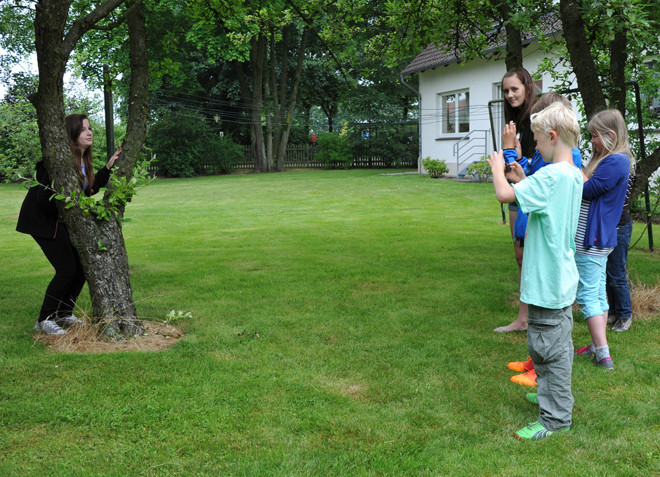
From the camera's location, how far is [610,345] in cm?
471

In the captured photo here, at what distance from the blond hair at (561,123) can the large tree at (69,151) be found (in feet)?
10.6

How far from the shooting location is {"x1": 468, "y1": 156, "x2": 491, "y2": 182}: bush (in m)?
20.2

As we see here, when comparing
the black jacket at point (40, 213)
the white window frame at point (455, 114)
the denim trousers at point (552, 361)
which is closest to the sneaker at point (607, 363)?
the denim trousers at point (552, 361)

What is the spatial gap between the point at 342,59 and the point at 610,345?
4.66m

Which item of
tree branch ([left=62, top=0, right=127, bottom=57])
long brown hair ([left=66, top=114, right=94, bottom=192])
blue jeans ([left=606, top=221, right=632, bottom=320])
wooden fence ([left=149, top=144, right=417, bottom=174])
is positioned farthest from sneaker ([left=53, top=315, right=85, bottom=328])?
wooden fence ([left=149, top=144, right=417, bottom=174])

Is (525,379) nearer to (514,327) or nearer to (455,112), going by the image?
(514,327)

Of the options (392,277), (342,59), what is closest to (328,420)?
(392,277)

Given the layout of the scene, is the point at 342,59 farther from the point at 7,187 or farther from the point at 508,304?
the point at 7,187

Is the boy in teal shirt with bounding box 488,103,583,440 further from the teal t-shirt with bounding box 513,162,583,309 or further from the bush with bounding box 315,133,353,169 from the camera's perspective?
the bush with bounding box 315,133,353,169

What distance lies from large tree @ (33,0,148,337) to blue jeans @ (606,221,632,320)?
3.76m

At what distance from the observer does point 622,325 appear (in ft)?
16.7

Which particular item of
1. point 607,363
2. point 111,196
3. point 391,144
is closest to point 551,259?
point 607,363

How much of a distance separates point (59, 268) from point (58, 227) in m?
0.33

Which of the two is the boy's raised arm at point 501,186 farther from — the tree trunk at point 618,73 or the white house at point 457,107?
the white house at point 457,107
